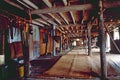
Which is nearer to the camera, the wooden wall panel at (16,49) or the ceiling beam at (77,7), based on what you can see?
the ceiling beam at (77,7)

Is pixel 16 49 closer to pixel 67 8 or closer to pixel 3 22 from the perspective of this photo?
pixel 3 22

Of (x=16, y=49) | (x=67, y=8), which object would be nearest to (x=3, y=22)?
(x=67, y=8)

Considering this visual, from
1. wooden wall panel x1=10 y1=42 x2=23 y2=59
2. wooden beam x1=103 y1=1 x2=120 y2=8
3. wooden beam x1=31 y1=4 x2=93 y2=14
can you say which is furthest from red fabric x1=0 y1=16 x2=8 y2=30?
wooden beam x1=103 y1=1 x2=120 y2=8

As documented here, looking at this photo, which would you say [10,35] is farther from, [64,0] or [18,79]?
[64,0]

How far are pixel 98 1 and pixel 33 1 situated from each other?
2.18 m

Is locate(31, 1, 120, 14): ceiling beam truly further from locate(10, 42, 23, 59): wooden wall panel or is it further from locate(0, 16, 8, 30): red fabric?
locate(10, 42, 23, 59): wooden wall panel

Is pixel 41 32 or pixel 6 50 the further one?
pixel 41 32

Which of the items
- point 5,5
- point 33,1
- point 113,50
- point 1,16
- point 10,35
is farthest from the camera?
point 113,50

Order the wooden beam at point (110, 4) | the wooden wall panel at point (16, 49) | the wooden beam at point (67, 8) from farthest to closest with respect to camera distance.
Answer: the wooden wall panel at point (16, 49) < the wooden beam at point (67, 8) < the wooden beam at point (110, 4)

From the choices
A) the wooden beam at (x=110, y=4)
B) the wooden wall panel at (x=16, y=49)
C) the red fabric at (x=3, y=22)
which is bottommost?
the wooden wall panel at (x=16, y=49)

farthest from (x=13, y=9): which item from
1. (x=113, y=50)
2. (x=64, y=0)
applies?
(x=113, y=50)

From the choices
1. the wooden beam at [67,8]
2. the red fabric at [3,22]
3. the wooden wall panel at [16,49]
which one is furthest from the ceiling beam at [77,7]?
the wooden wall panel at [16,49]

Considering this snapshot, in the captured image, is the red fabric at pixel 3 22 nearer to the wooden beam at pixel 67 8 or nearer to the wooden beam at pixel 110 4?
the wooden beam at pixel 67 8

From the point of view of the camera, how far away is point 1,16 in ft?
19.4
